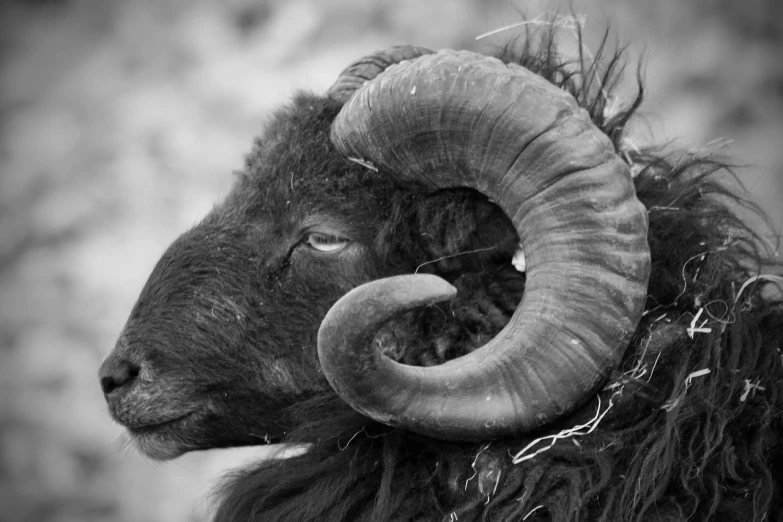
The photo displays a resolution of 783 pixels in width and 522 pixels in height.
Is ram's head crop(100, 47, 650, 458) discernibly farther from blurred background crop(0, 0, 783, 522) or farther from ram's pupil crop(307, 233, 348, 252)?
blurred background crop(0, 0, 783, 522)

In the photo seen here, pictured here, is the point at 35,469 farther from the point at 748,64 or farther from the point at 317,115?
the point at 748,64

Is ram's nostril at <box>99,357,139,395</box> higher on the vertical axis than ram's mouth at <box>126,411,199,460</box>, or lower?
higher

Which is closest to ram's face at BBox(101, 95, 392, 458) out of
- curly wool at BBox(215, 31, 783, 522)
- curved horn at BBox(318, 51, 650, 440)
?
curly wool at BBox(215, 31, 783, 522)

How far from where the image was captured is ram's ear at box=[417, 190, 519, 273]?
14.7 feet

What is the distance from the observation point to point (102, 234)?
11.0m

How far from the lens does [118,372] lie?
15.7 ft

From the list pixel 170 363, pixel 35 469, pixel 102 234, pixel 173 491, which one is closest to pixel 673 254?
pixel 170 363

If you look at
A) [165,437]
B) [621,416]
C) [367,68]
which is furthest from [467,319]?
[165,437]

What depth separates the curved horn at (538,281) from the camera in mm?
3928

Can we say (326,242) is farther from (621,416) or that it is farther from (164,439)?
(621,416)

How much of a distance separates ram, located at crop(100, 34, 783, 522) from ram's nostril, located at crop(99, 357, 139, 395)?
1 centimetres

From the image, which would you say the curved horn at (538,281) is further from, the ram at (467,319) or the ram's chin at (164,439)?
the ram's chin at (164,439)

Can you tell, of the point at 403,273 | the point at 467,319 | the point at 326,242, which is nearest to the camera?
the point at 467,319

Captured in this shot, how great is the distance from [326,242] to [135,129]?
7.41m
